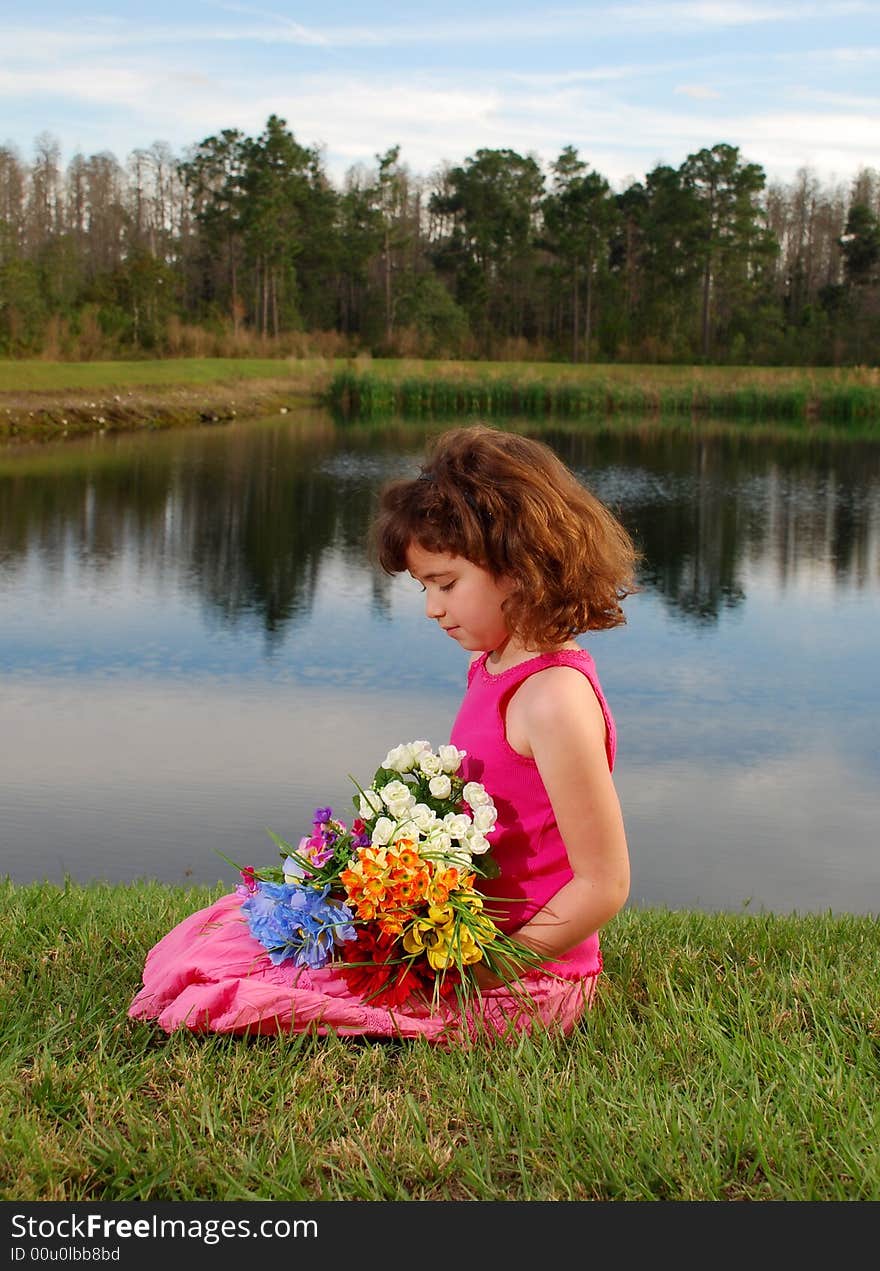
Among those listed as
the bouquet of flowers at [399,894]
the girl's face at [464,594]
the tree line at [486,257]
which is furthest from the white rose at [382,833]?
the tree line at [486,257]

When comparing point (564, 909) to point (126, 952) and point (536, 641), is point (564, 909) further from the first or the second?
point (126, 952)

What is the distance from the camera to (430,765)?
2.82 m

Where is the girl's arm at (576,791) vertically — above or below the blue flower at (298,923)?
above

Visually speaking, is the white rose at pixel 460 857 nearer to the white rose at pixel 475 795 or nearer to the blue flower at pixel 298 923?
the white rose at pixel 475 795

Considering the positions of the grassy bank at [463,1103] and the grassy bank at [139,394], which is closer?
the grassy bank at [463,1103]

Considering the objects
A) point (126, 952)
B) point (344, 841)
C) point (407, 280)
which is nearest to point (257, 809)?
point (126, 952)

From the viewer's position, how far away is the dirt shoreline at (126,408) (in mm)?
24344

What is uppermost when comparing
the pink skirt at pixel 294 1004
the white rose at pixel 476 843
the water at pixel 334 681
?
the white rose at pixel 476 843

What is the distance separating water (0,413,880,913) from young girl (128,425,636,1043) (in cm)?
257

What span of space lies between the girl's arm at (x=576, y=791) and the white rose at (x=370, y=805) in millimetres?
302

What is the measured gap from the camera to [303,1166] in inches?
93.7

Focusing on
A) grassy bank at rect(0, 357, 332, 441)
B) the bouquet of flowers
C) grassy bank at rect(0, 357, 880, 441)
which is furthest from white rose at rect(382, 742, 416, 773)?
grassy bank at rect(0, 357, 880, 441)

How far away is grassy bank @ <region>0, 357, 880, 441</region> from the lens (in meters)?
27.1

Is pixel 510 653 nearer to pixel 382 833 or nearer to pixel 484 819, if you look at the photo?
pixel 484 819
